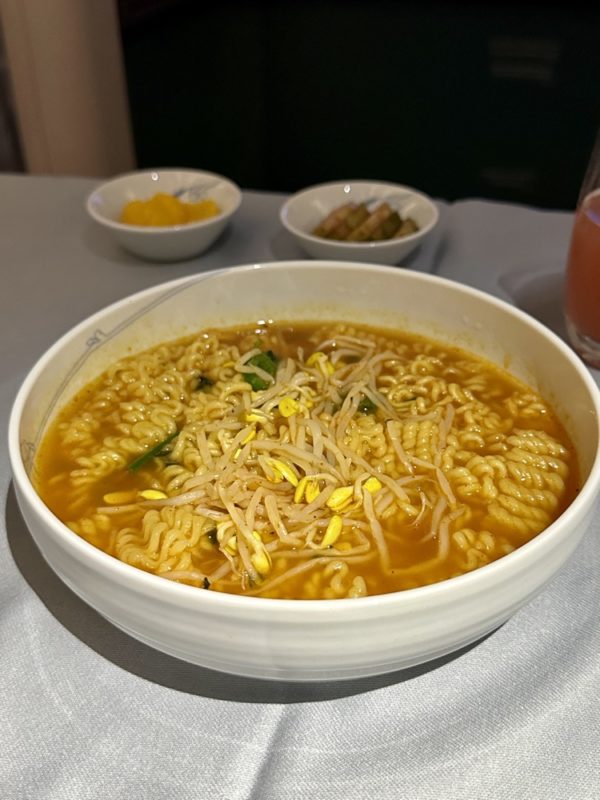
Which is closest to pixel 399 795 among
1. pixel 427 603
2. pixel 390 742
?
pixel 390 742

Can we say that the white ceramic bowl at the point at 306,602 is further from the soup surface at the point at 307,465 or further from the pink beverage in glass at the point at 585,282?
the pink beverage in glass at the point at 585,282

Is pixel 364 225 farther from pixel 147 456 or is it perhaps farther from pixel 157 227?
pixel 147 456

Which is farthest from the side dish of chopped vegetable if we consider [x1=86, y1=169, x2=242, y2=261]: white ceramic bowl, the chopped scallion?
the chopped scallion

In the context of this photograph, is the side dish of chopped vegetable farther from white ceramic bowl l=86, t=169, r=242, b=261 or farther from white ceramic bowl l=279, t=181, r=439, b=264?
white ceramic bowl l=86, t=169, r=242, b=261

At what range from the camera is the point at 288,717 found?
116 centimetres

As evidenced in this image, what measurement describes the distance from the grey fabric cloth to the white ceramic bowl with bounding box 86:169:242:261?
124cm

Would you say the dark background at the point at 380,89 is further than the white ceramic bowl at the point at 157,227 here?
Yes

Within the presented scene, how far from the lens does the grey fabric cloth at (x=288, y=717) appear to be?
3.51 feet

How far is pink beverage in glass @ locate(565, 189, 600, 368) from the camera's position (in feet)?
6.14

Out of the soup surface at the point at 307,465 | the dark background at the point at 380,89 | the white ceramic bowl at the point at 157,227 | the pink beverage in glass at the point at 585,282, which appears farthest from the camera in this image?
the dark background at the point at 380,89

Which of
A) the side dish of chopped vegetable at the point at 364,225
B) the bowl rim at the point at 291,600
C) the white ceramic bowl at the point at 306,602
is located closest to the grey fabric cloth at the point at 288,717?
the white ceramic bowl at the point at 306,602

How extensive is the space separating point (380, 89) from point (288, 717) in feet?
17.3

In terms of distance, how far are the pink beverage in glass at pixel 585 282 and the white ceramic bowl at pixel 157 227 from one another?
1.18m

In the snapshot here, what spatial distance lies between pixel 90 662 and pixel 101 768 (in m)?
0.19
